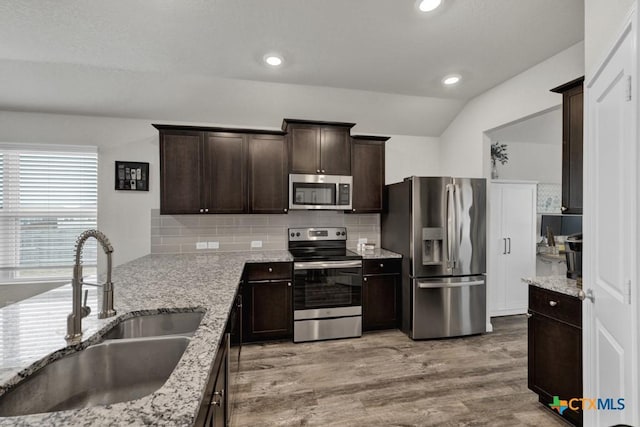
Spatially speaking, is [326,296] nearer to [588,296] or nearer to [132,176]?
[588,296]

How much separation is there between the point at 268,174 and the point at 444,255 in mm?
2205

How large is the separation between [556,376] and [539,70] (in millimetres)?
2589

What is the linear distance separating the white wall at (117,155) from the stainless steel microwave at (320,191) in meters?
1.69

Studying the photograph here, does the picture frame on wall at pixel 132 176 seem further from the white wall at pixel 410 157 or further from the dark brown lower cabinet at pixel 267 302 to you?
the white wall at pixel 410 157

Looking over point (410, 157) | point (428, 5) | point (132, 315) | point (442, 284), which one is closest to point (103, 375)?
point (132, 315)

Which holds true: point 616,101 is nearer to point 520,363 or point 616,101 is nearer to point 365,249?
point 520,363

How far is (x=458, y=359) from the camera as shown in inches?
107

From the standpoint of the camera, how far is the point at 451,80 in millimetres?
2971

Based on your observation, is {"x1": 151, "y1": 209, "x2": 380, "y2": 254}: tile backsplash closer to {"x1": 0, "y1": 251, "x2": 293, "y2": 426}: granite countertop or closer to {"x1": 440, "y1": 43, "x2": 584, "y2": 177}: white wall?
{"x1": 0, "y1": 251, "x2": 293, "y2": 426}: granite countertop

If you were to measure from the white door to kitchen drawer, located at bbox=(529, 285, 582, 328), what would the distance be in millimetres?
126

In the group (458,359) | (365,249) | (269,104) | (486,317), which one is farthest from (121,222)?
(486,317)

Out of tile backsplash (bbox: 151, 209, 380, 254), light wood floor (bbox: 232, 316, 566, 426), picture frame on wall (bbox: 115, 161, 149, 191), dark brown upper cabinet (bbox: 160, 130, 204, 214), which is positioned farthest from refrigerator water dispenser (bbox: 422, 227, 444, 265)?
picture frame on wall (bbox: 115, 161, 149, 191)

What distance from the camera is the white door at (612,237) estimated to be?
109 centimetres

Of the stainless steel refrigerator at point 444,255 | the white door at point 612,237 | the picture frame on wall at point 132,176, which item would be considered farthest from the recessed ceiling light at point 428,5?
the picture frame on wall at point 132,176
